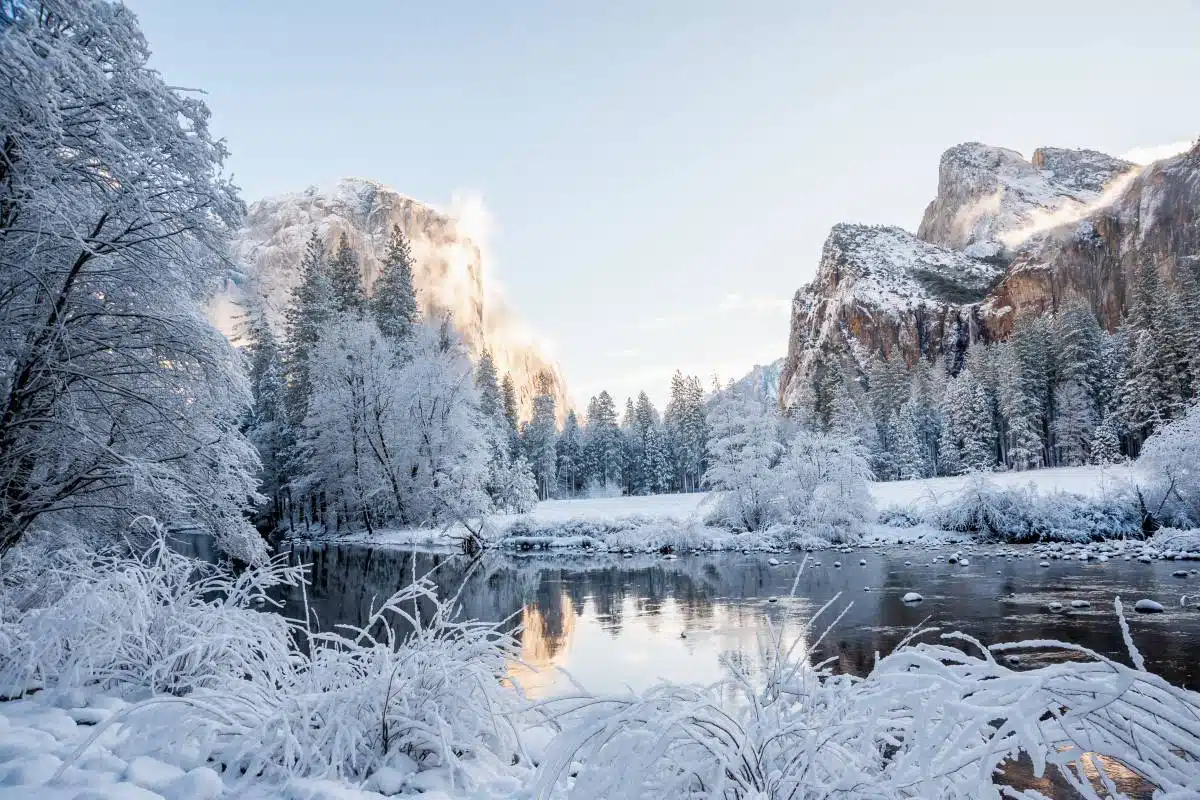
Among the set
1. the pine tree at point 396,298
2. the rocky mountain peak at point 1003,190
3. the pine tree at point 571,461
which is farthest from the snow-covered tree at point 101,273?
the rocky mountain peak at point 1003,190

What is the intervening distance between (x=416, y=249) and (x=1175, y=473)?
130685 millimetres

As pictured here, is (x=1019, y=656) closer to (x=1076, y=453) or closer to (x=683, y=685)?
(x=683, y=685)

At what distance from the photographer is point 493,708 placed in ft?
10.9

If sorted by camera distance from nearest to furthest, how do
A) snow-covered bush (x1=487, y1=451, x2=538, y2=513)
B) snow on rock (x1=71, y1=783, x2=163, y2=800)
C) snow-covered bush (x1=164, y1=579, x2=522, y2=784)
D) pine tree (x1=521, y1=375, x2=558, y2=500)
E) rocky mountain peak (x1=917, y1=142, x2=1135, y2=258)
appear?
snow on rock (x1=71, y1=783, x2=163, y2=800)
snow-covered bush (x1=164, y1=579, x2=522, y2=784)
snow-covered bush (x1=487, y1=451, x2=538, y2=513)
pine tree (x1=521, y1=375, x2=558, y2=500)
rocky mountain peak (x1=917, y1=142, x2=1135, y2=258)

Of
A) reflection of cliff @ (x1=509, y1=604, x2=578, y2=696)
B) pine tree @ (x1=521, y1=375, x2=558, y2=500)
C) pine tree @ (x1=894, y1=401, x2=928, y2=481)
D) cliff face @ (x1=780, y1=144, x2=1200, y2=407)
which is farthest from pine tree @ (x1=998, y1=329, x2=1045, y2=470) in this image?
cliff face @ (x1=780, y1=144, x2=1200, y2=407)

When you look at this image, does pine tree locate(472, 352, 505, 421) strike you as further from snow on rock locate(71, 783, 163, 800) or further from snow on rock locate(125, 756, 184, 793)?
snow on rock locate(71, 783, 163, 800)

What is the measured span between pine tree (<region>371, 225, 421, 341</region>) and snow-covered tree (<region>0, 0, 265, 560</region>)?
95.7 feet

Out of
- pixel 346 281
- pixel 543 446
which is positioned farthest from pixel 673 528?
pixel 543 446

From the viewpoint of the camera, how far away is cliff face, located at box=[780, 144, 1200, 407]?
321 ft

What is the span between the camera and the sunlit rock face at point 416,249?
121 m

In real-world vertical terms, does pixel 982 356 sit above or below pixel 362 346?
above

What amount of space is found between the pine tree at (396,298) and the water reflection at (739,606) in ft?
57.6

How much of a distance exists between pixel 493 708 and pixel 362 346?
1121 inches

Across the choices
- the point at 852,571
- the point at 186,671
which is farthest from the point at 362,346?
the point at 186,671
